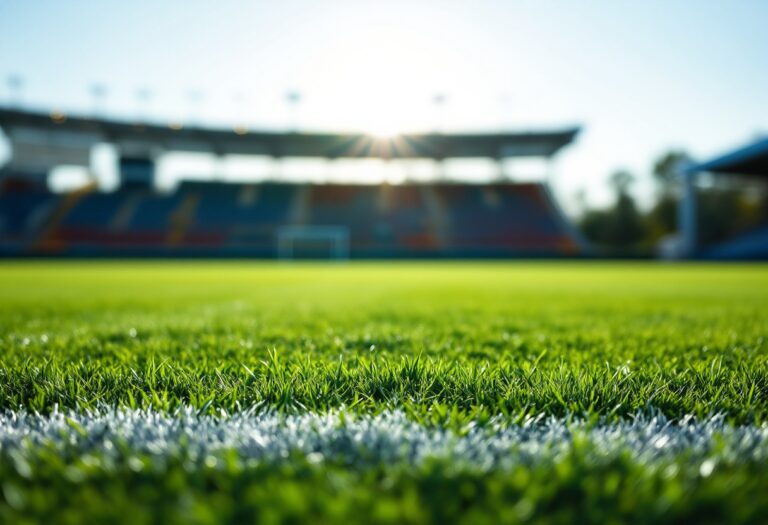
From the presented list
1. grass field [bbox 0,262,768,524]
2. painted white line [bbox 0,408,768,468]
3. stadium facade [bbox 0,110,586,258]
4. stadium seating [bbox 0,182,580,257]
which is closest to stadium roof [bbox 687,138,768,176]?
stadium facade [bbox 0,110,586,258]

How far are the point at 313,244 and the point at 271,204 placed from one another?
16.1 feet

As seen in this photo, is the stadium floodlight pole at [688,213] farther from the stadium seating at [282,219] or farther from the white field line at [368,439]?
the white field line at [368,439]

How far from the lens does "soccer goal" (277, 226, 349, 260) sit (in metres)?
32.0

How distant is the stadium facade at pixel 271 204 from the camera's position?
31656mm

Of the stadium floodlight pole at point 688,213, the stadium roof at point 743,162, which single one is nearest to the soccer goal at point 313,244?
the stadium floodlight pole at point 688,213

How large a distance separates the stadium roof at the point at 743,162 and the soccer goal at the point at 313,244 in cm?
2183

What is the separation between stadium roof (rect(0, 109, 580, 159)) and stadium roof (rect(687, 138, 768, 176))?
27.5ft

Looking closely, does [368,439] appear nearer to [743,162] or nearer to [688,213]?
[743,162]

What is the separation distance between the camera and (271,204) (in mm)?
35344

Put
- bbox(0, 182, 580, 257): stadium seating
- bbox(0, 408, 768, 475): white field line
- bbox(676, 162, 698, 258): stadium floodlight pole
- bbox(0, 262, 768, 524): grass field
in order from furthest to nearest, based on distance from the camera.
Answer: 1. bbox(676, 162, 698, 258): stadium floodlight pole
2. bbox(0, 182, 580, 257): stadium seating
3. bbox(0, 408, 768, 475): white field line
4. bbox(0, 262, 768, 524): grass field

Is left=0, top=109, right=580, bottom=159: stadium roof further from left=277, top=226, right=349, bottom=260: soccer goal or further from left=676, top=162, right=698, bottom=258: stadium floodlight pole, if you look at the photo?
left=676, top=162, right=698, bottom=258: stadium floodlight pole

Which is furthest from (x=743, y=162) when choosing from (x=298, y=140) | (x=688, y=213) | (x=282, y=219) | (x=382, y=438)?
(x=382, y=438)

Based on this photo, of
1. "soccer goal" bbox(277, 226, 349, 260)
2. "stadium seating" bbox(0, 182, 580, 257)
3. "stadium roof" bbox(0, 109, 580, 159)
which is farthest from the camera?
"stadium roof" bbox(0, 109, 580, 159)

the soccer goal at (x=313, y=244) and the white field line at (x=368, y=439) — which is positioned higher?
the soccer goal at (x=313, y=244)
